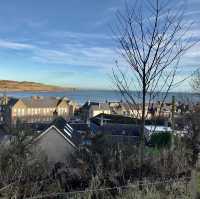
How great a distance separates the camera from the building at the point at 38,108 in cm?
6988

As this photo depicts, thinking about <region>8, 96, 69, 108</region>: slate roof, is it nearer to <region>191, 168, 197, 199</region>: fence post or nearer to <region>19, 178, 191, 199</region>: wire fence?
<region>19, 178, 191, 199</region>: wire fence

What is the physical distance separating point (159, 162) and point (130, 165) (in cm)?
65

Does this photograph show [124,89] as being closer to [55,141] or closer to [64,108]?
[55,141]

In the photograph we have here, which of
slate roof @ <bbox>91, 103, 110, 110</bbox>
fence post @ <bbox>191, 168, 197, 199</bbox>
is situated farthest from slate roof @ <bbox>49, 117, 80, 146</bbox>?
slate roof @ <bbox>91, 103, 110, 110</bbox>

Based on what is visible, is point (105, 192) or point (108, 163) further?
point (108, 163)

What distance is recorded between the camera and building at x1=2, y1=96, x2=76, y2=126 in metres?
69.9

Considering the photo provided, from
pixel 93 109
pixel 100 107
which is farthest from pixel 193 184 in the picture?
pixel 100 107

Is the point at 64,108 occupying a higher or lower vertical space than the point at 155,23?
lower

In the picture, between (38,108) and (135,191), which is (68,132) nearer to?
(135,191)

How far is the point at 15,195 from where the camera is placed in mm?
4320

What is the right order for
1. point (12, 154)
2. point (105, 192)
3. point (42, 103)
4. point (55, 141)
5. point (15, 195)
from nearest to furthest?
point (15, 195), point (105, 192), point (12, 154), point (55, 141), point (42, 103)

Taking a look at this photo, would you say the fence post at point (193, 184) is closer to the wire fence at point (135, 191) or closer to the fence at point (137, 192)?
the fence at point (137, 192)

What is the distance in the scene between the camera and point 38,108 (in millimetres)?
75625

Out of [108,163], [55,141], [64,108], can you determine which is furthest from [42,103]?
[108,163]
